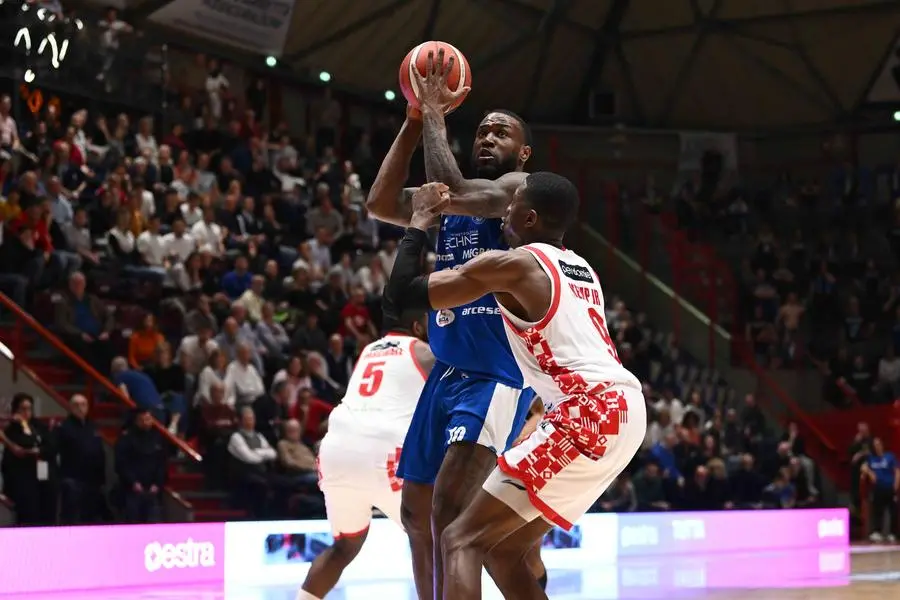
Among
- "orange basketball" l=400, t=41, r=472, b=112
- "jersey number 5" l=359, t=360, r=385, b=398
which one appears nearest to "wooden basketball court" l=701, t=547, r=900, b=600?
Result: "jersey number 5" l=359, t=360, r=385, b=398

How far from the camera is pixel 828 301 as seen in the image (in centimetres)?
2369

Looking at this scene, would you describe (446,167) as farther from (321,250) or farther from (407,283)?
(321,250)

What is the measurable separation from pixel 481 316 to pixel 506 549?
132cm

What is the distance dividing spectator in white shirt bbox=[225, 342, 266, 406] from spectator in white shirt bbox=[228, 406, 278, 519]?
55 centimetres

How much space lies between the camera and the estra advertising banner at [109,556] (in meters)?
10.3

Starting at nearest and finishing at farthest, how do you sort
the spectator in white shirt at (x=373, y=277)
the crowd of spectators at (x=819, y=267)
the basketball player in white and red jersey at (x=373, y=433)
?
the basketball player in white and red jersey at (x=373, y=433) < the spectator in white shirt at (x=373, y=277) < the crowd of spectators at (x=819, y=267)

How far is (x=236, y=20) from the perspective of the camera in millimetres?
21453

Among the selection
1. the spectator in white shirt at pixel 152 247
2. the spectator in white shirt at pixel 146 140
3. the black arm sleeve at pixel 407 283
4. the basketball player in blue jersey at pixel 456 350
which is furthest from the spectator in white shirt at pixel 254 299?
the black arm sleeve at pixel 407 283

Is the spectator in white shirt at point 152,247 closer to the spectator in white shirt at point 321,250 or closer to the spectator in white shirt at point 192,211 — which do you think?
the spectator in white shirt at point 192,211

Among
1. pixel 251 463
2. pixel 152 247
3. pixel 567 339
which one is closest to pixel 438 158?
pixel 567 339

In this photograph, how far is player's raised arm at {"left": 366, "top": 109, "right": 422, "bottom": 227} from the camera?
625 cm

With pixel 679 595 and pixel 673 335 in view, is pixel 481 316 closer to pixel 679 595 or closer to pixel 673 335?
pixel 679 595

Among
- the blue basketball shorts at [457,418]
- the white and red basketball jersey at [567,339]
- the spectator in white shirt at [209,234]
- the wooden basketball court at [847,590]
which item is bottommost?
the wooden basketball court at [847,590]

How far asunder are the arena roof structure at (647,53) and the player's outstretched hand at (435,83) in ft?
57.0
